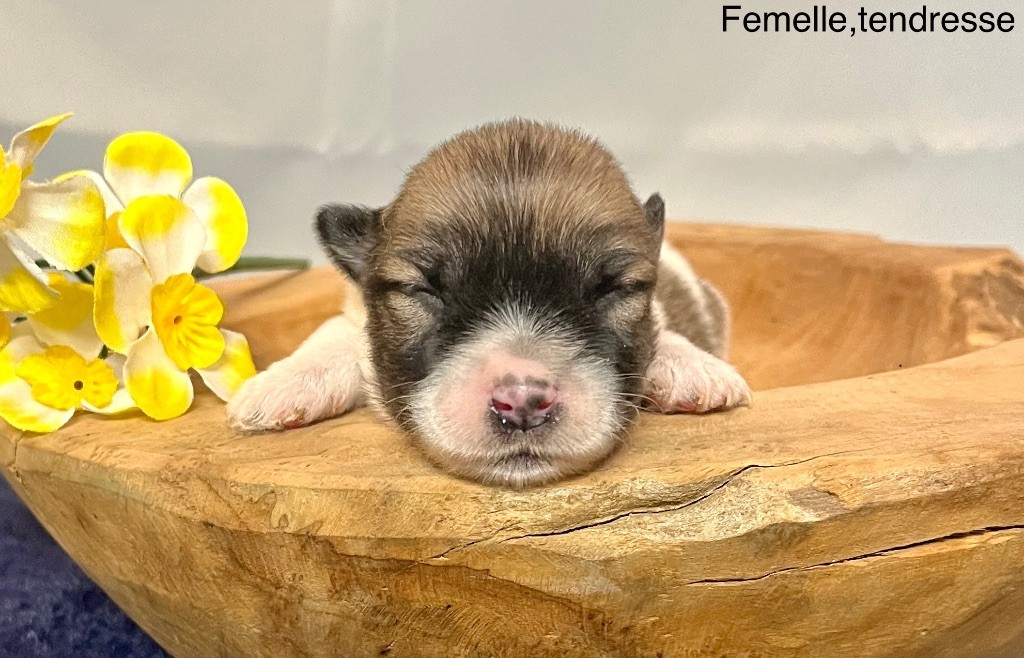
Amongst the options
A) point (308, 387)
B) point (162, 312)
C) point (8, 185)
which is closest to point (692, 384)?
point (308, 387)

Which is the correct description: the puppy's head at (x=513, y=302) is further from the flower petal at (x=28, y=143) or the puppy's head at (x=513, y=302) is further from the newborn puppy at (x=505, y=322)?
the flower petal at (x=28, y=143)

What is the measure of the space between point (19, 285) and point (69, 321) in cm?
14

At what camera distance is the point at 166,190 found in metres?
2.03

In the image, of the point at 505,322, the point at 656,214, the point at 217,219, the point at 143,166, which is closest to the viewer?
the point at 505,322

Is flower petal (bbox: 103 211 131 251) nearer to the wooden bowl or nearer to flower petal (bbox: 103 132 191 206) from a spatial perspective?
flower petal (bbox: 103 132 191 206)

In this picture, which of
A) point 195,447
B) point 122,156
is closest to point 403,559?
point 195,447

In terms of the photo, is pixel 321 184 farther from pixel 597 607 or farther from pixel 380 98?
pixel 597 607

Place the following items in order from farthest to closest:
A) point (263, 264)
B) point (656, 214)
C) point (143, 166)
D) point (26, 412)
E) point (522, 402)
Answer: point (263, 264) → point (656, 214) → point (143, 166) → point (26, 412) → point (522, 402)

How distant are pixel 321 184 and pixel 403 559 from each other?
3.05m

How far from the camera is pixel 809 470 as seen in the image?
4.42ft

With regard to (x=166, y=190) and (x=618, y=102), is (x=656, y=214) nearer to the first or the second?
(x=166, y=190)

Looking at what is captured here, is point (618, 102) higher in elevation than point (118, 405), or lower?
higher

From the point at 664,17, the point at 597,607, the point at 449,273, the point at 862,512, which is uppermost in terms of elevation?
the point at 664,17

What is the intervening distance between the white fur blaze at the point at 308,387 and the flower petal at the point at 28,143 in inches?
24.2
